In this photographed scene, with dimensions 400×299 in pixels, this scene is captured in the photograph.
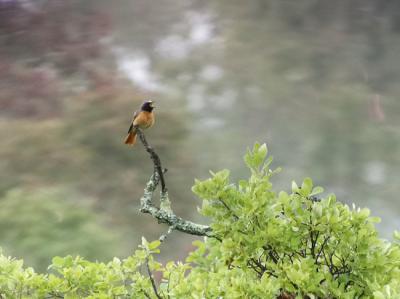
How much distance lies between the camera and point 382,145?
3.62m

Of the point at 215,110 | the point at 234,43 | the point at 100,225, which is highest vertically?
the point at 234,43

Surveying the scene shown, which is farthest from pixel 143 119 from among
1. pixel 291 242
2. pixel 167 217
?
pixel 291 242

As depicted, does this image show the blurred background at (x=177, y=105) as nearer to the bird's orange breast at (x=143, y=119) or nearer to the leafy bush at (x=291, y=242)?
the bird's orange breast at (x=143, y=119)

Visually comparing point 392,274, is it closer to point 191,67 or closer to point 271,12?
point 191,67

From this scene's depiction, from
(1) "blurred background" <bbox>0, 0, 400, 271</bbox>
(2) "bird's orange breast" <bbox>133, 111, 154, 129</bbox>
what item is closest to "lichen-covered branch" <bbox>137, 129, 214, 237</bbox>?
(2) "bird's orange breast" <bbox>133, 111, 154, 129</bbox>

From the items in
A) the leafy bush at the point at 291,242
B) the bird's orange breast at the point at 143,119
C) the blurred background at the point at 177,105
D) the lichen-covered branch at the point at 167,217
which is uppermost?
the blurred background at the point at 177,105

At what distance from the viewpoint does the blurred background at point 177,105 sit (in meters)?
3.01

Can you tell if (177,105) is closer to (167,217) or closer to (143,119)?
(143,119)

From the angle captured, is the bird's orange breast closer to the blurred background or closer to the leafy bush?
the blurred background

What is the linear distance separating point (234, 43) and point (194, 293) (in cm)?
420

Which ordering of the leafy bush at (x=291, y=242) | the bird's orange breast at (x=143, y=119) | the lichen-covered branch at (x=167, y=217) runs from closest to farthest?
the leafy bush at (x=291, y=242) < the lichen-covered branch at (x=167, y=217) < the bird's orange breast at (x=143, y=119)

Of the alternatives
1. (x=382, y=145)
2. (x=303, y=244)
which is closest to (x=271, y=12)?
(x=382, y=145)

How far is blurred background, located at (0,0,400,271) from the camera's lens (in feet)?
9.89

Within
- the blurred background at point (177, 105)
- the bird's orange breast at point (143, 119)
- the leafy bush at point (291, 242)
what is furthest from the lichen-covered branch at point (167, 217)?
the blurred background at point (177, 105)
